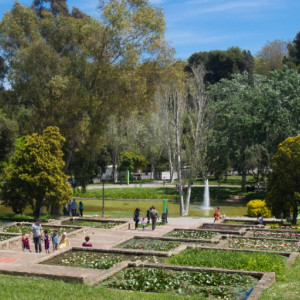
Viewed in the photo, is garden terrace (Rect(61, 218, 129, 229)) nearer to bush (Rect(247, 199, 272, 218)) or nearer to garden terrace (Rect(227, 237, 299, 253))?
garden terrace (Rect(227, 237, 299, 253))

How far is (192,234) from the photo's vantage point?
23969 millimetres

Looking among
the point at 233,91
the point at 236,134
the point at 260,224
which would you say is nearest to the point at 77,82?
the point at 260,224

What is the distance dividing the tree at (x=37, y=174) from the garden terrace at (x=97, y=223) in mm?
1374

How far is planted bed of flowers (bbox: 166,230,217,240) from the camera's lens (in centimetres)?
2327

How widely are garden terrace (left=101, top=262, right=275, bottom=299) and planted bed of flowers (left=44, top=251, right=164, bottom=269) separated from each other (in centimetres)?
130

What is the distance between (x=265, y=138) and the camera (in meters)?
46.3

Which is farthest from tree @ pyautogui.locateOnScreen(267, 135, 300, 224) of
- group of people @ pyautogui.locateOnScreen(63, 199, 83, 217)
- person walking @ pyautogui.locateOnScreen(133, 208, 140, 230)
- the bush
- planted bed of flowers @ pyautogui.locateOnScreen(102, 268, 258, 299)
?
planted bed of flowers @ pyautogui.locateOnScreen(102, 268, 258, 299)

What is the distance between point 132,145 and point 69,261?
4878cm

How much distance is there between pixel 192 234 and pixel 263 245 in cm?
454

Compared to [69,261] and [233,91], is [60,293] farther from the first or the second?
[233,91]

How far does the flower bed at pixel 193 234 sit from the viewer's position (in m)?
23.3

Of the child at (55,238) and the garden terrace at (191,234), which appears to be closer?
the child at (55,238)

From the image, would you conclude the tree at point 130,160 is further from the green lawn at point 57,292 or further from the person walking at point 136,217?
the green lawn at point 57,292

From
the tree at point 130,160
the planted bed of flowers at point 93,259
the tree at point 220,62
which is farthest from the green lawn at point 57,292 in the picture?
the tree at point 220,62
